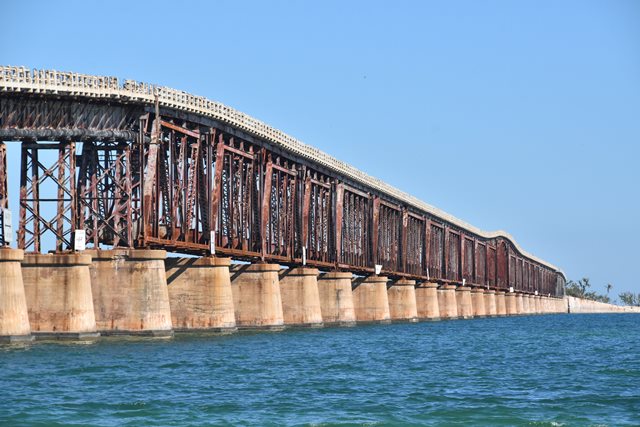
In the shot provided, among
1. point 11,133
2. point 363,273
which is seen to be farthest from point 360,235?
point 11,133

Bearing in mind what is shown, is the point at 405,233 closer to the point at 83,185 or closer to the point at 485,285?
the point at 485,285

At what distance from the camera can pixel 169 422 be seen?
30.4 m

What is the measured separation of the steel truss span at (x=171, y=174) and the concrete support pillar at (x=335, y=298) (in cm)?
251

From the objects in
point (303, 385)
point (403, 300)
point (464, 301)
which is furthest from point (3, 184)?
point (464, 301)

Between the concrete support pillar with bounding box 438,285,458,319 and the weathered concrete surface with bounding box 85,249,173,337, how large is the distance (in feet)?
308

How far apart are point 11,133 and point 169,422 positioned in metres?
30.0

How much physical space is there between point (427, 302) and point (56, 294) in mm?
89507

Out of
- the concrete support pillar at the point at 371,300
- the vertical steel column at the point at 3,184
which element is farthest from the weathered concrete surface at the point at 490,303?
the vertical steel column at the point at 3,184

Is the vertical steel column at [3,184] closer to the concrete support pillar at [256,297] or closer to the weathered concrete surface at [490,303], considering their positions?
the concrete support pillar at [256,297]

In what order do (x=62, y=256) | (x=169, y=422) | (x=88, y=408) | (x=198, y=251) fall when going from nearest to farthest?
1. (x=169, y=422)
2. (x=88, y=408)
3. (x=62, y=256)
4. (x=198, y=251)

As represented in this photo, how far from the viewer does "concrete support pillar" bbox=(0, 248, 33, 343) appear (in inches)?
2003

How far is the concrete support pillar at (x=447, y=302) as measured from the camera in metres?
152

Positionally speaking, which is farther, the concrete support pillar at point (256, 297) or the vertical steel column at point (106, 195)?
the concrete support pillar at point (256, 297)

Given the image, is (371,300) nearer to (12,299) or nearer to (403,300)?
(403,300)
